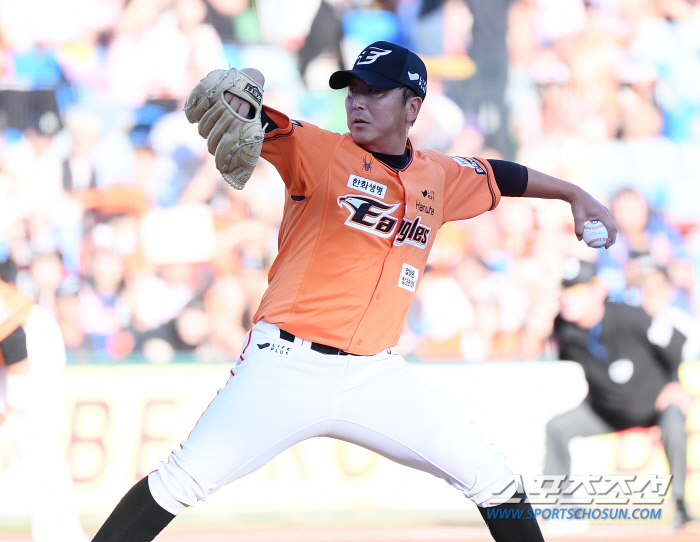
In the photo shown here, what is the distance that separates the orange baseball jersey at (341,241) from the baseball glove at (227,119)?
18 cm

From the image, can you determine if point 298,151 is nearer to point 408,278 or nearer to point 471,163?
point 408,278

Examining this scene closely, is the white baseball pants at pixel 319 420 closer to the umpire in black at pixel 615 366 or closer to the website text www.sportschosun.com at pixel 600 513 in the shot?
the website text www.sportschosun.com at pixel 600 513

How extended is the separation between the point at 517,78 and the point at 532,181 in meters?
3.21

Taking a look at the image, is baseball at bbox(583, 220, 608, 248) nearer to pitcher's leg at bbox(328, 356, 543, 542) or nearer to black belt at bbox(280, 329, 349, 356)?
pitcher's leg at bbox(328, 356, 543, 542)

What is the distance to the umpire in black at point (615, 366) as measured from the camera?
229 inches

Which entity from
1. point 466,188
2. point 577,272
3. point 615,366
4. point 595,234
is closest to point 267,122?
point 466,188

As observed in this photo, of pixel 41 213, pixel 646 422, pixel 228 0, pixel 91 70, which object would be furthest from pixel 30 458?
pixel 646 422

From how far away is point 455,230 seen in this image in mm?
6020

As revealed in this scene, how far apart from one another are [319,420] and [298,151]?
929 mm

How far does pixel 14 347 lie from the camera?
5219 mm

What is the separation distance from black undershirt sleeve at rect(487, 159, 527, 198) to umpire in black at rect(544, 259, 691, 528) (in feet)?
9.29

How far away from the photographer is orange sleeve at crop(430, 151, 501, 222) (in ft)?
10.6

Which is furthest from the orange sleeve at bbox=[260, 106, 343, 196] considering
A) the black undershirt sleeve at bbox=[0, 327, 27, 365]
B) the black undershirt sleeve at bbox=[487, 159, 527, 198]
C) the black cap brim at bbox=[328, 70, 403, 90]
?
the black undershirt sleeve at bbox=[0, 327, 27, 365]

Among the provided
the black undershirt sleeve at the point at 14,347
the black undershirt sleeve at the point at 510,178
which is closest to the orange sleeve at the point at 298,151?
the black undershirt sleeve at the point at 510,178
